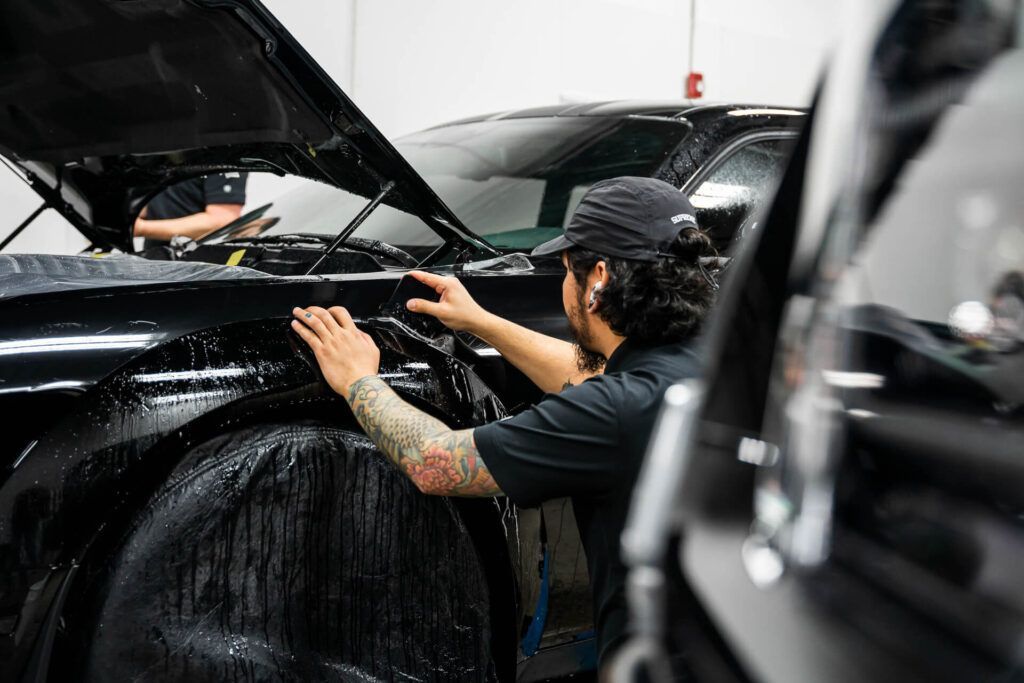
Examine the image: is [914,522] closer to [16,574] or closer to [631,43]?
[16,574]

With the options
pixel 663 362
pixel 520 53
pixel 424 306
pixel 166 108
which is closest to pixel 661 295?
pixel 663 362

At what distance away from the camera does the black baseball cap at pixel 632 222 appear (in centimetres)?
161

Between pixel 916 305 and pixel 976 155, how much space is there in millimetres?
102

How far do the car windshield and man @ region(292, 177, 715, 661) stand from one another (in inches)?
18.2

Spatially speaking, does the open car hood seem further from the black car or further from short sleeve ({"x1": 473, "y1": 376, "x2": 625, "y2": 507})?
short sleeve ({"x1": 473, "y1": 376, "x2": 625, "y2": 507})

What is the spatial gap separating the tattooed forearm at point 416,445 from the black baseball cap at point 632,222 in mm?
371

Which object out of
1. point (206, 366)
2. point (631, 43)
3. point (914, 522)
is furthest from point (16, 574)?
point (631, 43)

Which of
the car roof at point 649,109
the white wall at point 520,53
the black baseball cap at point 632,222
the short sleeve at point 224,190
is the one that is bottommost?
the black baseball cap at point 632,222

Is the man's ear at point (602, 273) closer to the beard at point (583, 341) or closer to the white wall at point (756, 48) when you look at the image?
the beard at point (583, 341)

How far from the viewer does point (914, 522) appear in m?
0.65

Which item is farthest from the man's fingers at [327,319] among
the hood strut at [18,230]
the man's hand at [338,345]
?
the hood strut at [18,230]

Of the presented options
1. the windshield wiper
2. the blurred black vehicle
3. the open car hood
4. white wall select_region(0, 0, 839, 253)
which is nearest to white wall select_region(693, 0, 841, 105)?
white wall select_region(0, 0, 839, 253)

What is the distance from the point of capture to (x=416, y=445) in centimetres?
148

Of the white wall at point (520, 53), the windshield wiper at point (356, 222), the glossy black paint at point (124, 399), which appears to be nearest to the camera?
the glossy black paint at point (124, 399)
